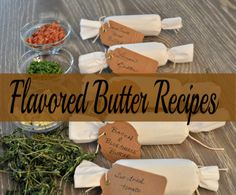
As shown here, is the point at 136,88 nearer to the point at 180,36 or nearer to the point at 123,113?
the point at 123,113

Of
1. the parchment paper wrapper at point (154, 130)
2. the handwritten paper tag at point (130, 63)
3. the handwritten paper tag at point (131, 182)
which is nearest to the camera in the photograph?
the handwritten paper tag at point (131, 182)

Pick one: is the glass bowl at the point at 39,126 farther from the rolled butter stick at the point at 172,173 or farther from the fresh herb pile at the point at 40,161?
the rolled butter stick at the point at 172,173

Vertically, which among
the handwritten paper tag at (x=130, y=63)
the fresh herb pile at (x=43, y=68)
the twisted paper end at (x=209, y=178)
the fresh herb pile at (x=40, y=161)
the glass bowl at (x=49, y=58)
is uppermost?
the handwritten paper tag at (x=130, y=63)

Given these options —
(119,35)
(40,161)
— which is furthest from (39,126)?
(119,35)

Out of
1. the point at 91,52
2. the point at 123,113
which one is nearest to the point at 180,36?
the point at 91,52

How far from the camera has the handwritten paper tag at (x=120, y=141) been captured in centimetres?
87

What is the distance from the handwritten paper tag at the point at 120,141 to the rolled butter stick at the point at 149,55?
10.1 inches

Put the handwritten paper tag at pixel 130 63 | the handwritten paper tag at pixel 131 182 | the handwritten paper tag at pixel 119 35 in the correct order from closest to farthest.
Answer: the handwritten paper tag at pixel 131 182, the handwritten paper tag at pixel 130 63, the handwritten paper tag at pixel 119 35

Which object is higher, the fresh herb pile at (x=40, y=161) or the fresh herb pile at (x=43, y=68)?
the fresh herb pile at (x=43, y=68)

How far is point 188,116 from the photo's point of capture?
36.2 inches

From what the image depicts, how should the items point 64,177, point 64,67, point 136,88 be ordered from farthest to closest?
point 64,67 < point 136,88 < point 64,177

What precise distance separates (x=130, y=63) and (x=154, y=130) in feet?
0.78

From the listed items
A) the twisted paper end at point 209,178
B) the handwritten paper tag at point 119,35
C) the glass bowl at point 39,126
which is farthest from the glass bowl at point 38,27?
the twisted paper end at point 209,178

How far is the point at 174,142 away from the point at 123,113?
0.46 feet
